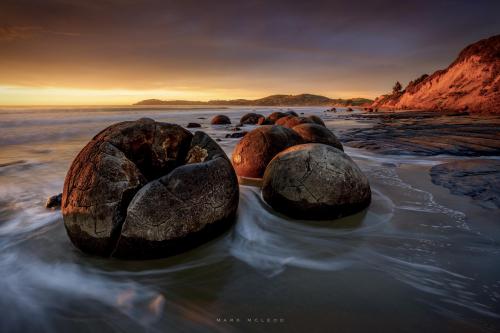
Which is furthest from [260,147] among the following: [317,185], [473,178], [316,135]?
[473,178]

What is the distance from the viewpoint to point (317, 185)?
11.5ft

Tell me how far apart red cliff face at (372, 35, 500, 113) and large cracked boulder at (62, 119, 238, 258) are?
28831mm

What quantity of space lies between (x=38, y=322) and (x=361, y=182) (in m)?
3.59

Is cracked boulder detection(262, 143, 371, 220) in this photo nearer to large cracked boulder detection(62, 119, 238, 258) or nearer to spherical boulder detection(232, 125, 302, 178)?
large cracked boulder detection(62, 119, 238, 258)

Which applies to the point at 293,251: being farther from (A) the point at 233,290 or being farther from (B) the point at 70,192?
(B) the point at 70,192

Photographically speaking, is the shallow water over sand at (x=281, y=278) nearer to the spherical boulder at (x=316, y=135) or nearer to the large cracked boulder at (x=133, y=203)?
the large cracked boulder at (x=133, y=203)

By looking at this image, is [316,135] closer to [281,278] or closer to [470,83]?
[281,278]

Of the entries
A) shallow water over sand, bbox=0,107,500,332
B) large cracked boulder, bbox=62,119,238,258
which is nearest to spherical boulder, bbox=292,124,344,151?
shallow water over sand, bbox=0,107,500,332

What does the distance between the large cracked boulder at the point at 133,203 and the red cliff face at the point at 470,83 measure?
2883 cm

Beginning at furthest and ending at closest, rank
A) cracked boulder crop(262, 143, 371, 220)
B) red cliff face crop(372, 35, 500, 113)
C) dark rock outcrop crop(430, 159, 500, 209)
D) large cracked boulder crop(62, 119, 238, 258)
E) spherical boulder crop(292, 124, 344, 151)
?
red cliff face crop(372, 35, 500, 113) < spherical boulder crop(292, 124, 344, 151) < dark rock outcrop crop(430, 159, 500, 209) < cracked boulder crop(262, 143, 371, 220) < large cracked boulder crop(62, 119, 238, 258)

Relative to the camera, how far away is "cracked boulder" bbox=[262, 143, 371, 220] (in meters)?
3.48

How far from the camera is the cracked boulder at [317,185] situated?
348 cm

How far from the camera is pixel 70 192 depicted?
108 inches

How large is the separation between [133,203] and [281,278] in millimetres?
1503
